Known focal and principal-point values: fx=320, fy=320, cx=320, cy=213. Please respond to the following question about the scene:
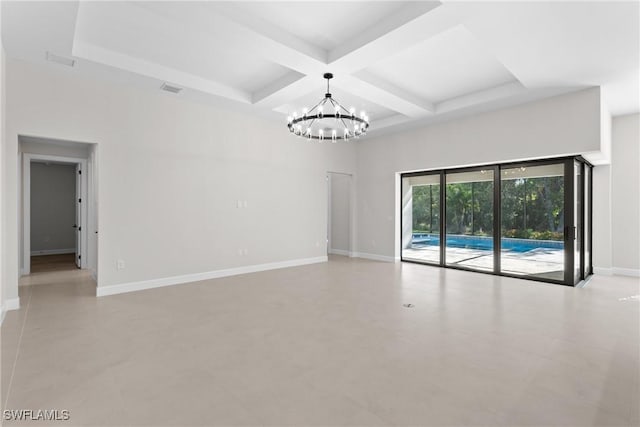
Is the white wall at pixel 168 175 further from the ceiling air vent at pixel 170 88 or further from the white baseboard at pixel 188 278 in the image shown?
Answer: the ceiling air vent at pixel 170 88

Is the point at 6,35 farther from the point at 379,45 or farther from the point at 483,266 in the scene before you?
the point at 483,266

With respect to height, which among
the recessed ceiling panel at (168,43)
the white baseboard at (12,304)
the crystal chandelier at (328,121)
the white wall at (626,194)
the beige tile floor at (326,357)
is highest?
the recessed ceiling panel at (168,43)

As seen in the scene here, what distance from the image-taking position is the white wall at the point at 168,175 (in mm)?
4445

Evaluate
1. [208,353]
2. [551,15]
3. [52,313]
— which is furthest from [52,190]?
[551,15]

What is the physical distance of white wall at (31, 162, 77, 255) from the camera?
9.11 m

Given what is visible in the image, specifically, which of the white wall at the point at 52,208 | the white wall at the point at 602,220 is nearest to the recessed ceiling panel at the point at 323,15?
the white wall at the point at 602,220

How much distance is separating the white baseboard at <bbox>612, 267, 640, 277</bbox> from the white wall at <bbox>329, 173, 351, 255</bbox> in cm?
583

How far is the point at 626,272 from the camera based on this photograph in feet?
20.6

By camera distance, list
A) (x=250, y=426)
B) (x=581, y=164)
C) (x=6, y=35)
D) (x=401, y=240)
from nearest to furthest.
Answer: (x=250, y=426) < (x=6, y=35) < (x=581, y=164) < (x=401, y=240)

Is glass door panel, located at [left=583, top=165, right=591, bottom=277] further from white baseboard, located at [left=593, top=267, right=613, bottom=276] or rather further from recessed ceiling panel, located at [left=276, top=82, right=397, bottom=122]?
recessed ceiling panel, located at [left=276, top=82, right=397, bottom=122]

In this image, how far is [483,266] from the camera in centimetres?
674

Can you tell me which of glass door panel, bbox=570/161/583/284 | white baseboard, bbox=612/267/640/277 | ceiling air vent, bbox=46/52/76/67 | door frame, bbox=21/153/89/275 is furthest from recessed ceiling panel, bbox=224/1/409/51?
white baseboard, bbox=612/267/640/277

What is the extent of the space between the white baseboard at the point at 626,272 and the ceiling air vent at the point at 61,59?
390 inches

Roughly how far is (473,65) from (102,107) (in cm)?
563
